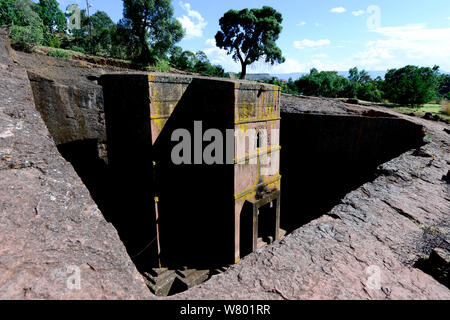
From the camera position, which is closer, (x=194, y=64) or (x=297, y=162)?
(x=297, y=162)

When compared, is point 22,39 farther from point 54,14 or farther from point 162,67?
point 54,14

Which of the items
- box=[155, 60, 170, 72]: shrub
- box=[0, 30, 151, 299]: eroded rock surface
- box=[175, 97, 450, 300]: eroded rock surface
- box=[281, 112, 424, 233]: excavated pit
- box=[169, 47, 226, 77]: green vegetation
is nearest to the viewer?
box=[0, 30, 151, 299]: eroded rock surface

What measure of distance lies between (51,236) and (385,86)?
30.6 meters

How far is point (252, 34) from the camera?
28453 mm

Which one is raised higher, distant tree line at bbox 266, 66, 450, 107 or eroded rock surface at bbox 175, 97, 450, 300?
distant tree line at bbox 266, 66, 450, 107

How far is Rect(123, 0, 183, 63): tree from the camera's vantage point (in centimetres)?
2073

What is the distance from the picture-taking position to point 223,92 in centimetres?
596

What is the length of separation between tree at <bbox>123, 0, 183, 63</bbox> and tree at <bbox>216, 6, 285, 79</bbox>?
8.56 meters

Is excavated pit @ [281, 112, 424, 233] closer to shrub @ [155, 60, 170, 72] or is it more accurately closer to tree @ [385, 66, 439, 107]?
shrub @ [155, 60, 170, 72]

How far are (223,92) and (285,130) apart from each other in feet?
17.7

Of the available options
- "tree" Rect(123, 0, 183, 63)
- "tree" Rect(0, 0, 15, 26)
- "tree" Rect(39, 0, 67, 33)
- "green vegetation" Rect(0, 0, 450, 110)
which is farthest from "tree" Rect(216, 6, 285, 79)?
"tree" Rect(39, 0, 67, 33)

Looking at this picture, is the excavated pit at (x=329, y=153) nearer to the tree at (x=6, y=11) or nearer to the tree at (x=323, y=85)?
the tree at (x=6, y=11)

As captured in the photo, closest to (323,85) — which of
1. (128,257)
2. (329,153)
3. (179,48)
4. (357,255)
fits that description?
(179,48)

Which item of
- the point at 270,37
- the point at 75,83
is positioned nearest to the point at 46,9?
the point at 270,37
